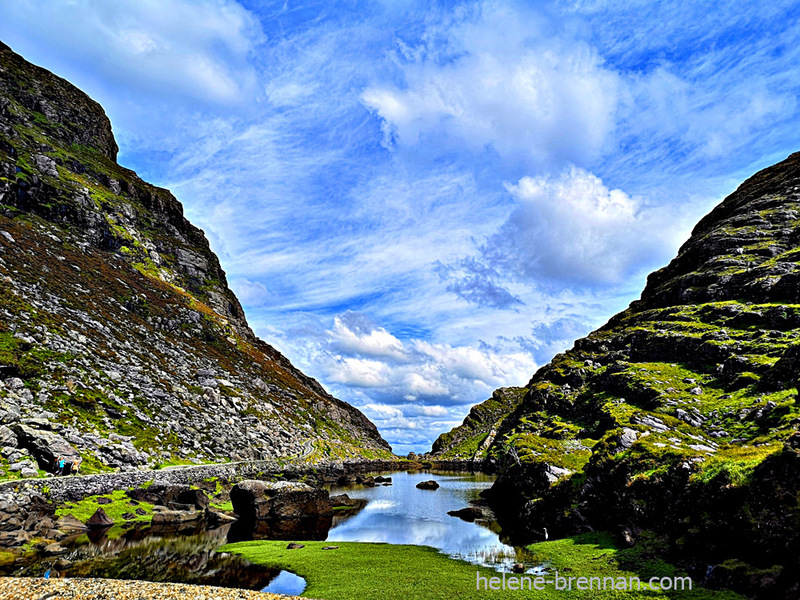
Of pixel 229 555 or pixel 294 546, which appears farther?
pixel 294 546

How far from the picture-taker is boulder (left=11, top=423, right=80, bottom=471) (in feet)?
172

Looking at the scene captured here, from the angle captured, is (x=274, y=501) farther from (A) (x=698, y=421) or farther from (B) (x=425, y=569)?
(A) (x=698, y=421)

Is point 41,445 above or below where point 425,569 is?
above

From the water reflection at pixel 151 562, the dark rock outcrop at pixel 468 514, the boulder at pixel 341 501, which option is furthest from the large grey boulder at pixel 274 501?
the dark rock outcrop at pixel 468 514

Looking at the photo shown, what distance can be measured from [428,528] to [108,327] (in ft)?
275

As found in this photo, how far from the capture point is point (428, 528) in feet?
184

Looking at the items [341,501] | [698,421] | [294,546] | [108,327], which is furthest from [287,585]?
[108,327]

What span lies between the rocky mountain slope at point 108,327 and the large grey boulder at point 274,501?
59.5ft

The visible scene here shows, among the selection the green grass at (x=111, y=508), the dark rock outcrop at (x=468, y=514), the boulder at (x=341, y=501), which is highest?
the green grass at (x=111, y=508)

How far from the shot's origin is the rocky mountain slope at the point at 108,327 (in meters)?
64.5

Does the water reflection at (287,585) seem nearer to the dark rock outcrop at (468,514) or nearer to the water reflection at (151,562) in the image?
the water reflection at (151,562)

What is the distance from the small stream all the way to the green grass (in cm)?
338

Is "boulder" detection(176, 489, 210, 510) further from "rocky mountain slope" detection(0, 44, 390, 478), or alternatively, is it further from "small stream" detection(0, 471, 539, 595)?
"rocky mountain slope" detection(0, 44, 390, 478)

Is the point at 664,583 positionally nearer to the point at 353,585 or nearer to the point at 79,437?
the point at 353,585
